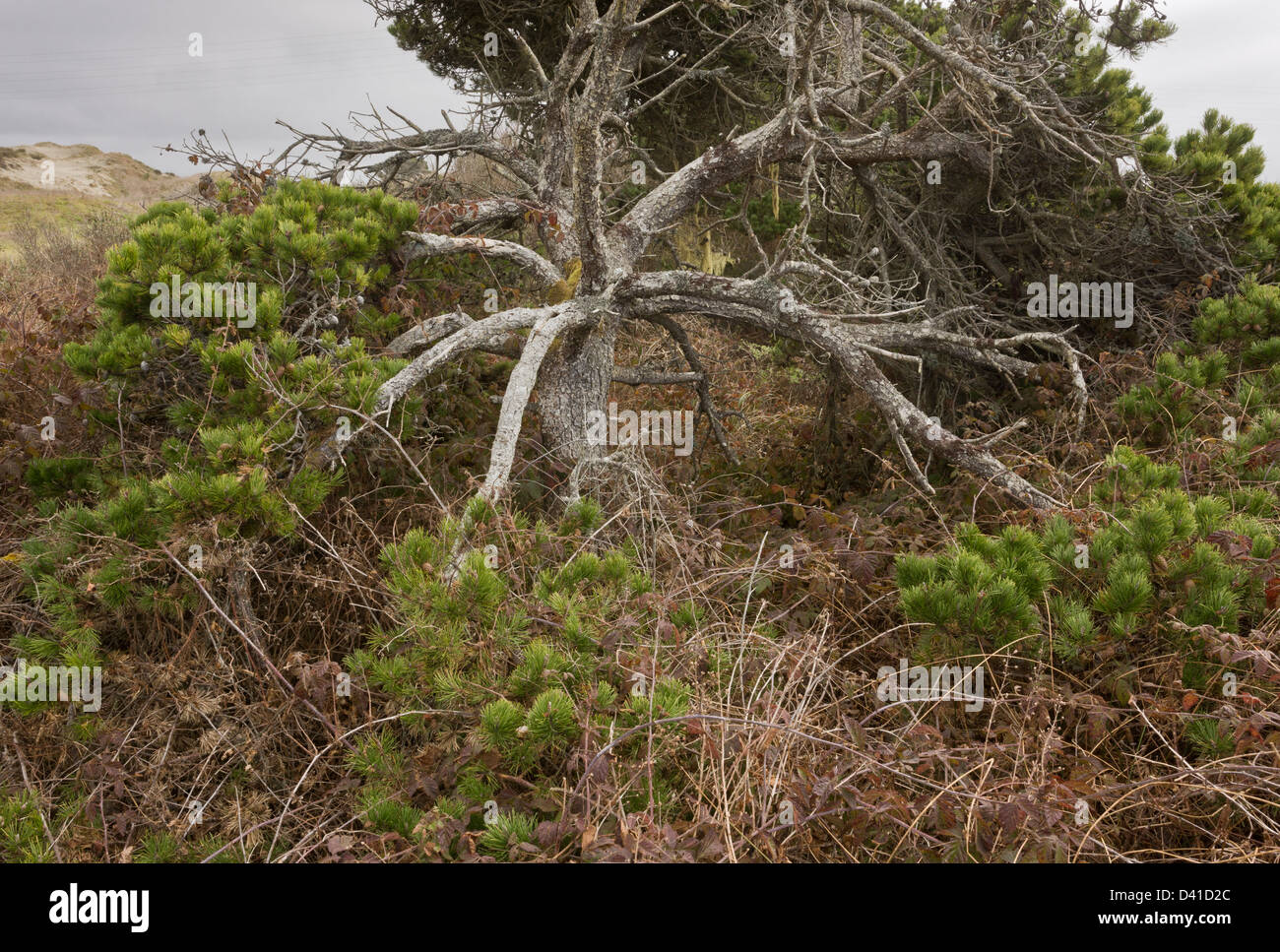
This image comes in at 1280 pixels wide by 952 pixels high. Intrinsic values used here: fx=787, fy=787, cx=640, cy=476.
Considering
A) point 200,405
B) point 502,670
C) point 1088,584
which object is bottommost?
point 502,670

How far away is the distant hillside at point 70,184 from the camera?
1716 centimetres

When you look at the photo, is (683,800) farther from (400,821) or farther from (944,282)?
(944,282)

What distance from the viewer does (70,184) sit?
2158 cm

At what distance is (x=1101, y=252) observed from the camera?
6289 millimetres

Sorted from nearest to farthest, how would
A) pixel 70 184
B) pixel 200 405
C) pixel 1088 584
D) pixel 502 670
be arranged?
pixel 502 670 → pixel 1088 584 → pixel 200 405 → pixel 70 184

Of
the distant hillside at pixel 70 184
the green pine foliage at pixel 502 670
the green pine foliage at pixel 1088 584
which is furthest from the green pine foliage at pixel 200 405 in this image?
the distant hillside at pixel 70 184

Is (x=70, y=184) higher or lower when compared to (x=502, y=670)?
higher

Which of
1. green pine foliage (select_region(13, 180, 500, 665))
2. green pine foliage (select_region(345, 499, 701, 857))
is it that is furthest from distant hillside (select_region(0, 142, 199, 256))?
green pine foliage (select_region(345, 499, 701, 857))

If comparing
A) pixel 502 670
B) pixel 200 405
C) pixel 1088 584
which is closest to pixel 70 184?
pixel 200 405

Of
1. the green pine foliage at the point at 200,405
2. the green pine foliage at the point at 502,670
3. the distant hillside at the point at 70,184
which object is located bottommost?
the green pine foliage at the point at 502,670

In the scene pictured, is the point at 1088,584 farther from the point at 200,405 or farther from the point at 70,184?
the point at 70,184

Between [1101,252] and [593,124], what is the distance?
4300 mm

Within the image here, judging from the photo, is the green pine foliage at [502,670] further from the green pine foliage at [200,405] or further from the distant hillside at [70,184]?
the distant hillside at [70,184]

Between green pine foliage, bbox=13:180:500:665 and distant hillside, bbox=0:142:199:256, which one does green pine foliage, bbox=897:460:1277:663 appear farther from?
distant hillside, bbox=0:142:199:256
